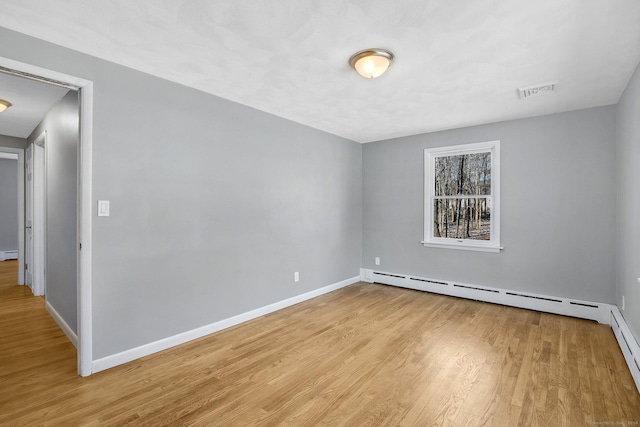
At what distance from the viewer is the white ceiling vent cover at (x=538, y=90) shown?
289 cm

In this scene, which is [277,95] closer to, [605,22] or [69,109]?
[69,109]

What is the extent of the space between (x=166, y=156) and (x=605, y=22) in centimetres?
341

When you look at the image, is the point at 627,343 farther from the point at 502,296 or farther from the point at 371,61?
the point at 371,61

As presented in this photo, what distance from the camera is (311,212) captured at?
4418mm

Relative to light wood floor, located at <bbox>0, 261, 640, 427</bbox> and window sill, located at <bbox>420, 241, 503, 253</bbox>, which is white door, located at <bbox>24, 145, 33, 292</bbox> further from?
window sill, located at <bbox>420, 241, 503, 253</bbox>

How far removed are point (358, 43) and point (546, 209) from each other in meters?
3.20

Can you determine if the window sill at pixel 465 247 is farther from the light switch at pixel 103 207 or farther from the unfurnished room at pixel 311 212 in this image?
the light switch at pixel 103 207

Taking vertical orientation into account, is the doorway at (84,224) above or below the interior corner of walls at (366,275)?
above

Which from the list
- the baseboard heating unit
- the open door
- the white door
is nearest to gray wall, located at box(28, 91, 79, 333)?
the open door

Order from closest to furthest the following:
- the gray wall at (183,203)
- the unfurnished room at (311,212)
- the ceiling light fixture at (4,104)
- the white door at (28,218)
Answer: the unfurnished room at (311,212), the gray wall at (183,203), the ceiling light fixture at (4,104), the white door at (28,218)

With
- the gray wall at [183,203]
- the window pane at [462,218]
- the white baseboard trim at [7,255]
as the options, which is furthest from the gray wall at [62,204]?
the white baseboard trim at [7,255]

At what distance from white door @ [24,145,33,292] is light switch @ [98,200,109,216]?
10.6 ft

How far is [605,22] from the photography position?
1.93 metres

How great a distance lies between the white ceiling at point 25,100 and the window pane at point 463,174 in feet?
15.4
